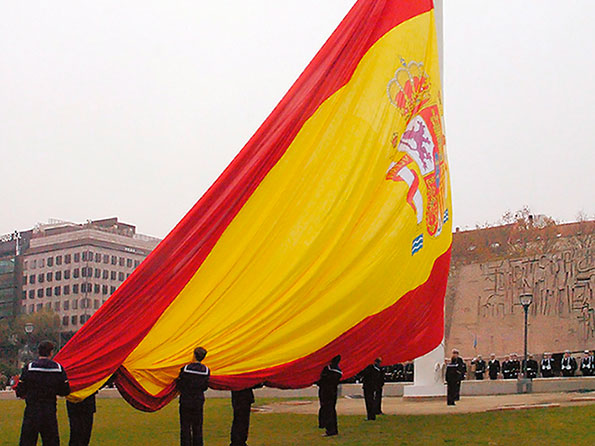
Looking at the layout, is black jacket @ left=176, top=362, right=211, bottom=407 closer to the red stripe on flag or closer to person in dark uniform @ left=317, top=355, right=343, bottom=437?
the red stripe on flag

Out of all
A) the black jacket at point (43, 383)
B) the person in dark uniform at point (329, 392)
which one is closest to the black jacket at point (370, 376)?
the person in dark uniform at point (329, 392)

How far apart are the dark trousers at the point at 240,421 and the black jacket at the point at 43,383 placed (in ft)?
8.32

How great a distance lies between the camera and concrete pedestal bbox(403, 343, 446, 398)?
58.3 ft

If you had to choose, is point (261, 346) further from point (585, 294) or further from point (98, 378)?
point (585, 294)

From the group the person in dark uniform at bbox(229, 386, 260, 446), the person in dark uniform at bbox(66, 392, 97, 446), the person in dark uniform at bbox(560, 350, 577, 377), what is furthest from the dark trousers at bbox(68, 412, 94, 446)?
the person in dark uniform at bbox(560, 350, 577, 377)

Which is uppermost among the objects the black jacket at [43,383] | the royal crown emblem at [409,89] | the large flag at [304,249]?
the royal crown emblem at [409,89]

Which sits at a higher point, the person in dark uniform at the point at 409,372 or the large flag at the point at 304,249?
the large flag at the point at 304,249

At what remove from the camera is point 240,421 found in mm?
9914

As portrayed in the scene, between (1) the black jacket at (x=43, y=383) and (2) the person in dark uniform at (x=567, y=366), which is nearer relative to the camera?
(1) the black jacket at (x=43, y=383)

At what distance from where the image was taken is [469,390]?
880 inches

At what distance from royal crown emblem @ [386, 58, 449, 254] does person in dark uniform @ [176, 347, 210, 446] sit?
148 inches

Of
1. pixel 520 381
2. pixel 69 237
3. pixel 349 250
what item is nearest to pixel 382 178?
pixel 349 250

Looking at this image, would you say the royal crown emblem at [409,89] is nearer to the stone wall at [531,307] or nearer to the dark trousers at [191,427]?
the dark trousers at [191,427]

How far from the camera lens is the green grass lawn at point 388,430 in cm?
1084
